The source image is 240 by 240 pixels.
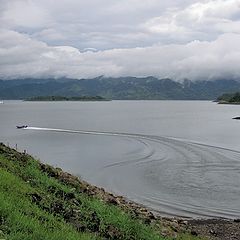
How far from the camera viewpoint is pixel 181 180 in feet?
138

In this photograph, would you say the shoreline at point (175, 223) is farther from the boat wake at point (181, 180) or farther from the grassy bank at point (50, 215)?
the boat wake at point (181, 180)

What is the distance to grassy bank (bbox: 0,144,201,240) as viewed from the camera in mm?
10672

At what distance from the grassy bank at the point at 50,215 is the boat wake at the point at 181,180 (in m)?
10.8

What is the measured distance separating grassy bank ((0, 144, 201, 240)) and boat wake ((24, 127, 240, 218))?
1081 cm

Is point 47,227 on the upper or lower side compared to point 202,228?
upper

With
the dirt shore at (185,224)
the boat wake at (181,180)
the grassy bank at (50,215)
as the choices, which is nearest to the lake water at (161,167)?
the boat wake at (181,180)

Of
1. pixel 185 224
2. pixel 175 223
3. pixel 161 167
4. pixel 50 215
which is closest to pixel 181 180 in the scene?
pixel 161 167

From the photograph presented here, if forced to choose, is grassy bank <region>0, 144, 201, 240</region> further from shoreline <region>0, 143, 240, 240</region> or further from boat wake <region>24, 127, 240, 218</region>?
boat wake <region>24, 127, 240, 218</region>

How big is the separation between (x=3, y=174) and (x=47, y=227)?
4.52 metres

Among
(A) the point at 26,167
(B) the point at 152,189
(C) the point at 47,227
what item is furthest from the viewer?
(B) the point at 152,189

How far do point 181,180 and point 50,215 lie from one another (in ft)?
Result: 99.2

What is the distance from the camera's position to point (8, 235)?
A: 950cm

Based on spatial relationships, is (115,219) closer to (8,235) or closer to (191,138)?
(8,235)

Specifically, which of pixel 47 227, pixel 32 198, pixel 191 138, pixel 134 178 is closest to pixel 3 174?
pixel 32 198
